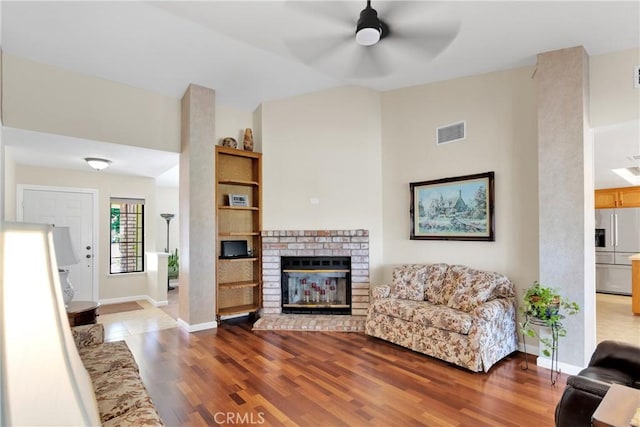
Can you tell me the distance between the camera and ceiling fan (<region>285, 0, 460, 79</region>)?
6.92 feet

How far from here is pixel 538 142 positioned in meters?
3.27

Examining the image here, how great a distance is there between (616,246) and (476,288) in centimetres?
522

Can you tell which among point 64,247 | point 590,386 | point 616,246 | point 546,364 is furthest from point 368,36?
point 616,246

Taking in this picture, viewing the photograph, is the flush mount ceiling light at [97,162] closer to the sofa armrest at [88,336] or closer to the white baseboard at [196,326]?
the white baseboard at [196,326]

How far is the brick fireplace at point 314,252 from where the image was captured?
4.57 meters

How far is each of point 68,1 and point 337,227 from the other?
11.8 ft

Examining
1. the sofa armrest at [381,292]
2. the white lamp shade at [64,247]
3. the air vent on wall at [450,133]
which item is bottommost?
the sofa armrest at [381,292]

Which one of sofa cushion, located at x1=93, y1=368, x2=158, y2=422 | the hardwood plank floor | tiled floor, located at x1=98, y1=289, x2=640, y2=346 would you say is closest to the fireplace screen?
tiled floor, located at x1=98, y1=289, x2=640, y2=346

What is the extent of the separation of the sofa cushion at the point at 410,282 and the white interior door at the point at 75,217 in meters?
5.08

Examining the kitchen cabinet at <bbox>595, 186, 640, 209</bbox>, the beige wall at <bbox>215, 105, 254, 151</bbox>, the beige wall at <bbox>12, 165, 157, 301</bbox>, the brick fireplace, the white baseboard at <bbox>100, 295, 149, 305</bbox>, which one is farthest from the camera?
the kitchen cabinet at <bbox>595, 186, 640, 209</bbox>

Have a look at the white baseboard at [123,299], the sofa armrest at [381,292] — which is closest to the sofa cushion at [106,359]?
the sofa armrest at [381,292]

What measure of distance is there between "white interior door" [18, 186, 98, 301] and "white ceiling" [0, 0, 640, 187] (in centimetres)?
156

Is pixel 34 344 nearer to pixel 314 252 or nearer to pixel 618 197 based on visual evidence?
pixel 314 252

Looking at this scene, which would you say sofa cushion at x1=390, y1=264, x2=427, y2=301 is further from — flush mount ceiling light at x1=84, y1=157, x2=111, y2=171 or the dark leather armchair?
flush mount ceiling light at x1=84, y1=157, x2=111, y2=171
